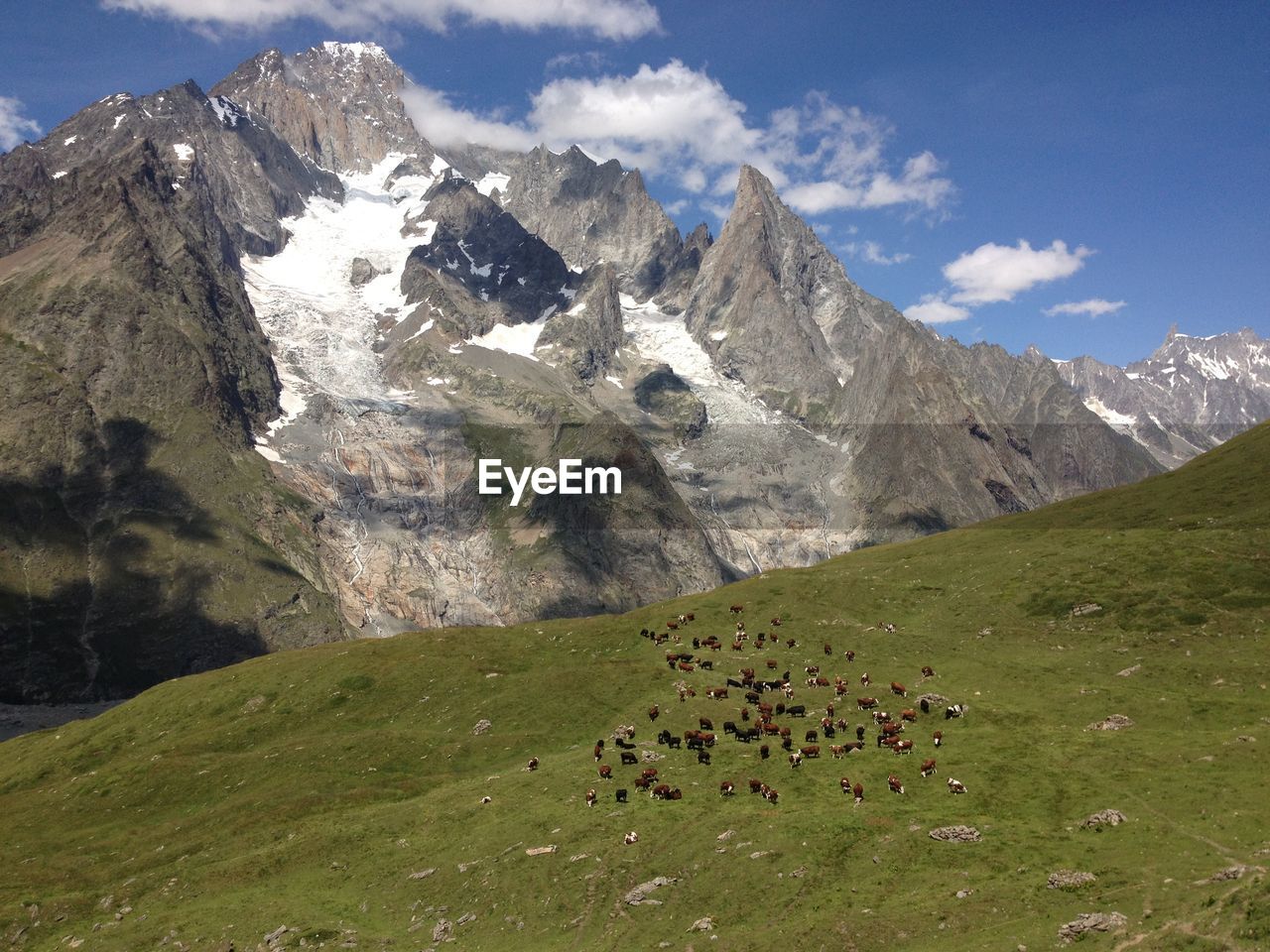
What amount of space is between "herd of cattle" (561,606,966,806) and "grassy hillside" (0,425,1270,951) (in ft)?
2.51

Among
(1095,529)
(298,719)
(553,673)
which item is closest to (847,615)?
(553,673)

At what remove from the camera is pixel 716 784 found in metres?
60.6

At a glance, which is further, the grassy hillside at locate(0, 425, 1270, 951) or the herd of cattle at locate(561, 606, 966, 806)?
the herd of cattle at locate(561, 606, 966, 806)

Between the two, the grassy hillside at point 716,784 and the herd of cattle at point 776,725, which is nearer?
the grassy hillside at point 716,784

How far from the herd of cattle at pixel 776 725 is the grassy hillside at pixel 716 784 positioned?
77 centimetres

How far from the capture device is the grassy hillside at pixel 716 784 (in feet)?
147

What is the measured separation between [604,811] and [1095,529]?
3299 inches

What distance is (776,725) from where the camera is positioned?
228ft

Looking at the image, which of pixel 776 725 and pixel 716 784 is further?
pixel 776 725

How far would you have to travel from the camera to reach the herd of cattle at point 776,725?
6088 cm

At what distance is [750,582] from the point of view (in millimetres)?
114625

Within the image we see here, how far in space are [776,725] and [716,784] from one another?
33.8 ft

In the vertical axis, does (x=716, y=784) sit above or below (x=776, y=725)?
below

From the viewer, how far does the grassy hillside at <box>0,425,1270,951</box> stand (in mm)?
44750
